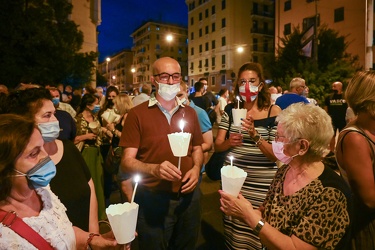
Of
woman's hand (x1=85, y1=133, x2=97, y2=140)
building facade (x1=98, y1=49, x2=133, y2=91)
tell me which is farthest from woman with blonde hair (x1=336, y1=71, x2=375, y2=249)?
building facade (x1=98, y1=49, x2=133, y2=91)

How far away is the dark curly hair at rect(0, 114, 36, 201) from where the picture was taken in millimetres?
1621

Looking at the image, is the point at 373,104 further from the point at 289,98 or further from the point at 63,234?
the point at 289,98

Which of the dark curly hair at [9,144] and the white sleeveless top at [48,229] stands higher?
the dark curly hair at [9,144]

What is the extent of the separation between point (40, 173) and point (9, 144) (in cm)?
25

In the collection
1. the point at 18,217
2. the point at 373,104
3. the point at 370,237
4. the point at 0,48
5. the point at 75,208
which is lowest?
the point at 370,237

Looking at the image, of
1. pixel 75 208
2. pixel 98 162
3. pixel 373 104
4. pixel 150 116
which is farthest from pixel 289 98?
pixel 75 208

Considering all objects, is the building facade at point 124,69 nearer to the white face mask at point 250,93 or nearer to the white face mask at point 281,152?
the white face mask at point 250,93

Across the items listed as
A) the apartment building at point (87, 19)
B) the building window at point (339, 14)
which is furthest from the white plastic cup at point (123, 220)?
the building window at point (339, 14)

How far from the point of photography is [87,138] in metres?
5.31

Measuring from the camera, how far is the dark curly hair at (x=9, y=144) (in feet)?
5.32

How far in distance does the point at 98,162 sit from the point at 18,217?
370 centimetres

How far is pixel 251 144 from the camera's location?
10.3ft

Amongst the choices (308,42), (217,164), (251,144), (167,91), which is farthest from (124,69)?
(251,144)

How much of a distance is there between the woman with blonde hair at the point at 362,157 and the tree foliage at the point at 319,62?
587 inches
